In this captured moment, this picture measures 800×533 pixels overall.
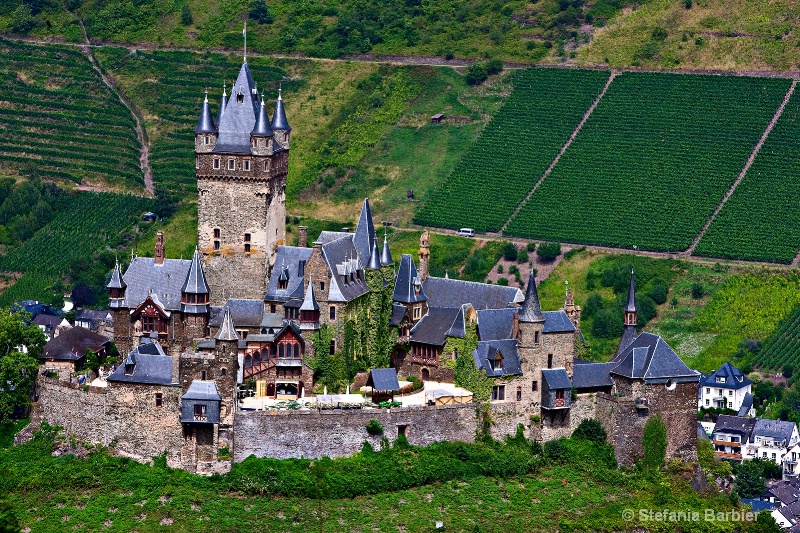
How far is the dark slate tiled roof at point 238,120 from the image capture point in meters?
102

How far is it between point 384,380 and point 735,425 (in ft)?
83.2

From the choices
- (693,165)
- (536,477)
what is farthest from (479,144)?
(536,477)

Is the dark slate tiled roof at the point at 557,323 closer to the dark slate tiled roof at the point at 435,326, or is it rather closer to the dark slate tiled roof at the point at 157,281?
the dark slate tiled roof at the point at 435,326

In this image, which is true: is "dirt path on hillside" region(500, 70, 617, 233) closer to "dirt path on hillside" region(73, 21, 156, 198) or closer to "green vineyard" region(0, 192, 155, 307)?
"green vineyard" region(0, 192, 155, 307)

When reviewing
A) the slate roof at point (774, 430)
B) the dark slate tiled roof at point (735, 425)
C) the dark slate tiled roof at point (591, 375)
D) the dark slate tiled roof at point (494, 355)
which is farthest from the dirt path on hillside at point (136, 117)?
the dark slate tiled roof at point (591, 375)

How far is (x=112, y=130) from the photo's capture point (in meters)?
148

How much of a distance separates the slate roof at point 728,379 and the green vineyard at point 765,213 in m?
14.1

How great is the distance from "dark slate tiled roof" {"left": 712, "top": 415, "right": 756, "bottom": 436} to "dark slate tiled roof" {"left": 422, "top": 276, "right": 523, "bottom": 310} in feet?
57.4

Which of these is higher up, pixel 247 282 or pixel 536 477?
pixel 247 282

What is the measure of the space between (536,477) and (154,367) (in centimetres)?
1832

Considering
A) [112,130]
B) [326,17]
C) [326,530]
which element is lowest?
[326,530]

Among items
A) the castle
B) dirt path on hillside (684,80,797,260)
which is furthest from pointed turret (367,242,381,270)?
dirt path on hillside (684,80,797,260)

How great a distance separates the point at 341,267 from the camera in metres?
97.6

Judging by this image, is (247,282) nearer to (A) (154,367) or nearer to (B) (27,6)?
(A) (154,367)
